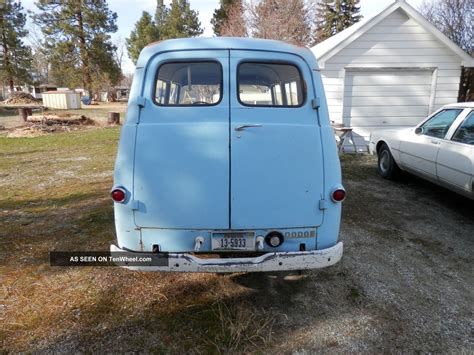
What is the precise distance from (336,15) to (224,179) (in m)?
41.3

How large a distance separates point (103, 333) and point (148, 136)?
165cm

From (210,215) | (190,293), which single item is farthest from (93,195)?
(210,215)

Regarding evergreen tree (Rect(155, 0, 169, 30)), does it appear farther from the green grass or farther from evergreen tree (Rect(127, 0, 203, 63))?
the green grass

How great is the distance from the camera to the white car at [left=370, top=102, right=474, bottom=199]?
187 inches

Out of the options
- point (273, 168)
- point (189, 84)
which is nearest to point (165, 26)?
point (189, 84)

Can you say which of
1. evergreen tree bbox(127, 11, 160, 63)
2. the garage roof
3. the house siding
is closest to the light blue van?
the garage roof

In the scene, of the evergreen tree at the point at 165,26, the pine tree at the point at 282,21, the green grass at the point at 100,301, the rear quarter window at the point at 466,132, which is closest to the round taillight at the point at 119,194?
the green grass at the point at 100,301

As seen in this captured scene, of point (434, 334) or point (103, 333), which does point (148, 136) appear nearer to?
point (103, 333)

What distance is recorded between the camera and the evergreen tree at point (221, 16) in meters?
39.3

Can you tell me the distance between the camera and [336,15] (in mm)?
A: 38031

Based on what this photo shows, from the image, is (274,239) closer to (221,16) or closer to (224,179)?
(224,179)

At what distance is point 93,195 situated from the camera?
6227mm

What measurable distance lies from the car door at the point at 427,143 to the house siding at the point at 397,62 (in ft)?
13.3

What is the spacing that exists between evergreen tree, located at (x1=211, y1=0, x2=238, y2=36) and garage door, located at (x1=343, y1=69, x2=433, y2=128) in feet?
106
